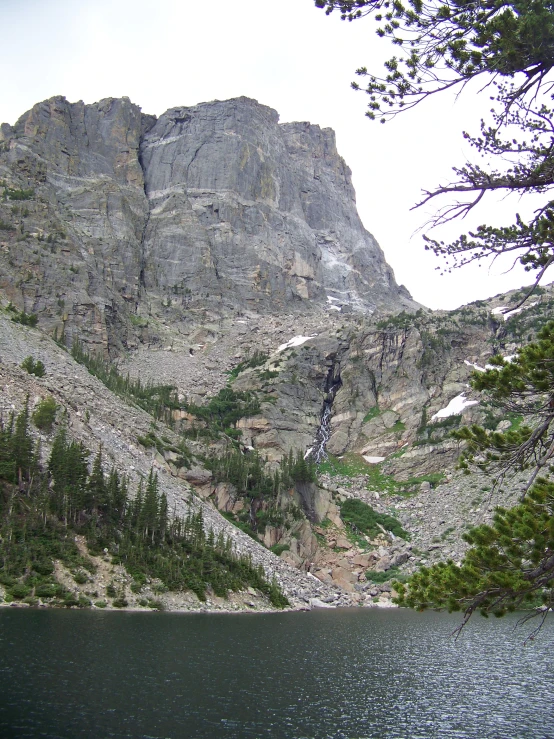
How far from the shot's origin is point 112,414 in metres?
82.8

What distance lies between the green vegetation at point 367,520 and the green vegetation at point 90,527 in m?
29.2

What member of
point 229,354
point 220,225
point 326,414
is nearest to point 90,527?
point 326,414

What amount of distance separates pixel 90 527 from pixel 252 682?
117 feet

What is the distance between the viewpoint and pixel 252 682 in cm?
3048

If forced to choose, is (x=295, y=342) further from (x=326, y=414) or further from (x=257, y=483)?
(x=257, y=483)

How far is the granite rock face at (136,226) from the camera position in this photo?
421ft

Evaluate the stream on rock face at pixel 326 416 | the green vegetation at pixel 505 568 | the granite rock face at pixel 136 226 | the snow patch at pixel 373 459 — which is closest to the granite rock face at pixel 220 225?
the granite rock face at pixel 136 226

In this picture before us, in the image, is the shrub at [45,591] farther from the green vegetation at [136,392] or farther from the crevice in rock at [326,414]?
the crevice in rock at [326,414]

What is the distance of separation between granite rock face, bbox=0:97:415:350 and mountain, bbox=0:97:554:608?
1.68ft

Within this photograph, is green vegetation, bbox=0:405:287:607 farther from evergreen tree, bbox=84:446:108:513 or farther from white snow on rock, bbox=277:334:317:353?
white snow on rock, bbox=277:334:317:353

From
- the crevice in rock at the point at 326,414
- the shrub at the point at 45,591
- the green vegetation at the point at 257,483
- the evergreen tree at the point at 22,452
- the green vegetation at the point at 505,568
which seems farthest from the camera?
the crevice in rock at the point at 326,414

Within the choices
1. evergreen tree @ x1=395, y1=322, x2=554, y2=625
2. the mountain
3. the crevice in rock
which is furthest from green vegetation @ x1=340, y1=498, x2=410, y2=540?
evergreen tree @ x1=395, y1=322, x2=554, y2=625

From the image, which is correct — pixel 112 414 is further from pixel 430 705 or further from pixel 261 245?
pixel 261 245

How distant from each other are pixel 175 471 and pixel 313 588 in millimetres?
24016
